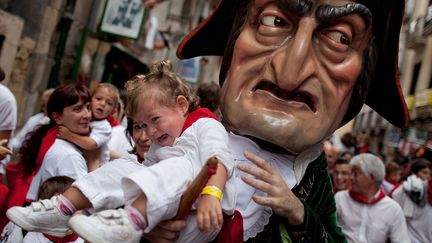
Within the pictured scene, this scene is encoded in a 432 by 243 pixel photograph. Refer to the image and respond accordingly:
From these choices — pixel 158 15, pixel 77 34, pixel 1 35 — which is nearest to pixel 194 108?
pixel 1 35

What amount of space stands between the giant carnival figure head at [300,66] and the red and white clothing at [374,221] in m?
2.53

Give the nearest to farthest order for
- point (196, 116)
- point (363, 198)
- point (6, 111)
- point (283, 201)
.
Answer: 1. point (283, 201)
2. point (196, 116)
3. point (6, 111)
4. point (363, 198)

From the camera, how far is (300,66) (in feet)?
6.02

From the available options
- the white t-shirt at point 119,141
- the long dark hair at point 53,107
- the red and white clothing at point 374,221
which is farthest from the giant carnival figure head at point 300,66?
the white t-shirt at point 119,141

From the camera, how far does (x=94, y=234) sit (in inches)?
61.0

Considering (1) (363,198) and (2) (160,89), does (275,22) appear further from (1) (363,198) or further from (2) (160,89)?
(1) (363,198)

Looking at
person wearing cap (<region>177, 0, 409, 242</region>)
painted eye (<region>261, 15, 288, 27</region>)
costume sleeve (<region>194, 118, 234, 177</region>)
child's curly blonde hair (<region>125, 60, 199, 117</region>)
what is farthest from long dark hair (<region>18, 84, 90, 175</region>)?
painted eye (<region>261, 15, 288, 27</region>)

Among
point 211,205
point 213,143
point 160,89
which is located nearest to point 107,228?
point 211,205

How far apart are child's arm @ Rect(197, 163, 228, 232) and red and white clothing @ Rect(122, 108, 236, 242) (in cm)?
8

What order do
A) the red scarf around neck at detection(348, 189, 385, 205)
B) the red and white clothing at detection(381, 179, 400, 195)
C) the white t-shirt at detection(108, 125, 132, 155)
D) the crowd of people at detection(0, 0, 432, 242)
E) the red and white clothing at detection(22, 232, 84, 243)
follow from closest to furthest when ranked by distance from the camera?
the crowd of people at detection(0, 0, 432, 242), the red and white clothing at detection(22, 232, 84, 243), the red scarf around neck at detection(348, 189, 385, 205), the white t-shirt at detection(108, 125, 132, 155), the red and white clothing at detection(381, 179, 400, 195)

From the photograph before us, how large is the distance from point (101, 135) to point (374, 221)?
2.34 metres

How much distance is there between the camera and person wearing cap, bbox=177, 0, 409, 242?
1840mm

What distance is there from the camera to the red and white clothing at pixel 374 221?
429 cm

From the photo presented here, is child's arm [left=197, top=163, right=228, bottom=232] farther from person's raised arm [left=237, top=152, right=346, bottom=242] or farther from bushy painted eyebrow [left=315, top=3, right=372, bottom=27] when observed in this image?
bushy painted eyebrow [left=315, top=3, right=372, bottom=27]
